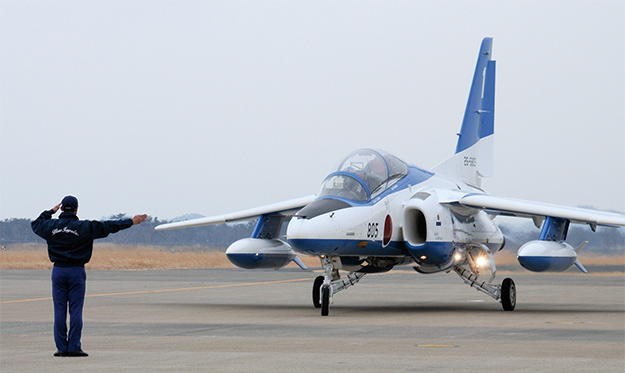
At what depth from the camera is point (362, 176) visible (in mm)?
16828

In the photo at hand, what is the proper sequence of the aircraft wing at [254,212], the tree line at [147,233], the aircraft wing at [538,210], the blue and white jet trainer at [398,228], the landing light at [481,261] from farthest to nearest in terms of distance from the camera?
the tree line at [147,233] → the aircraft wing at [254,212] → the landing light at [481,261] → the aircraft wing at [538,210] → the blue and white jet trainer at [398,228]

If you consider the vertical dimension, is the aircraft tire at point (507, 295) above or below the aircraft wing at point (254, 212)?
below

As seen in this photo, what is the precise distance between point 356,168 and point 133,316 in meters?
4.74

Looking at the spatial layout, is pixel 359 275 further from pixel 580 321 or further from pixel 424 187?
pixel 580 321

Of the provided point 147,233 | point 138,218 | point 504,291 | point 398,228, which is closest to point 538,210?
point 504,291

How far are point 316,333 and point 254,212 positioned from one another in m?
8.55

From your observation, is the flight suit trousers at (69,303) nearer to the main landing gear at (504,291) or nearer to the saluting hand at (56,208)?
the saluting hand at (56,208)

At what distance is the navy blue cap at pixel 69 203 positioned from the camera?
400 inches

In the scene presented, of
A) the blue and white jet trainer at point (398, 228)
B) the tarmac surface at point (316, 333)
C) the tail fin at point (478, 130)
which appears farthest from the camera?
the tail fin at point (478, 130)

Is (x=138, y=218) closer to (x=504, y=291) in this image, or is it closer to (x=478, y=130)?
(x=504, y=291)

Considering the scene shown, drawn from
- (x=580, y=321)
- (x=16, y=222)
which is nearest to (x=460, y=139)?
(x=580, y=321)

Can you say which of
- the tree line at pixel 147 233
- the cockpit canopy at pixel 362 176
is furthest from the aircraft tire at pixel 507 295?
the tree line at pixel 147 233

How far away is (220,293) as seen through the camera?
23875 mm

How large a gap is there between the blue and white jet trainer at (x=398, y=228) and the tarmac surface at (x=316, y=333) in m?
0.88
